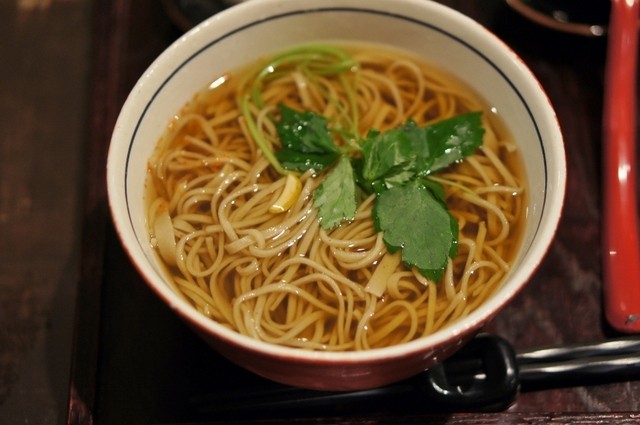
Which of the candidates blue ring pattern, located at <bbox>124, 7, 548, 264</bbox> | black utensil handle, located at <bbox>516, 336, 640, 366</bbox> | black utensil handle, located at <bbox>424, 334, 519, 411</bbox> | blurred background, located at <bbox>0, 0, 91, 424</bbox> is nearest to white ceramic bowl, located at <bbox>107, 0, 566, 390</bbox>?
blue ring pattern, located at <bbox>124, 7, 548, 264</bbox>

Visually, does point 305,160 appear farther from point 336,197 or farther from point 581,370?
point 581,370

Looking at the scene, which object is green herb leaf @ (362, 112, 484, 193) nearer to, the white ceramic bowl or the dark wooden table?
the white ceramic bowl

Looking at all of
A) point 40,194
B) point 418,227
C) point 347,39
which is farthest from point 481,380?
point 40,194

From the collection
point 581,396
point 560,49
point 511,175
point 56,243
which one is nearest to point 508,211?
point 511,175

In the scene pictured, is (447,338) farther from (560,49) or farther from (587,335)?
(560,49)

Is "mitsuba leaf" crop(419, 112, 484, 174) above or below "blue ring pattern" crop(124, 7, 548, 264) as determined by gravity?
below

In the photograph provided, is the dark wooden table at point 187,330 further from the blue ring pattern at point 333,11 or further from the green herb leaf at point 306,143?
the green herb leaf at point 306,143
